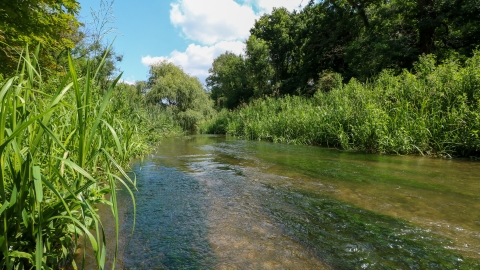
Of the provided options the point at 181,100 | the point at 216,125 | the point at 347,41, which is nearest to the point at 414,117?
the point at 347,41

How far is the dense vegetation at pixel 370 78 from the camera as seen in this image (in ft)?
22.1

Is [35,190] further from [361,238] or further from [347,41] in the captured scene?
[347,41]

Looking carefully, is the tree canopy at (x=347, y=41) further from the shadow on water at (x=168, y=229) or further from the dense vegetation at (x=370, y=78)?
the shadow on water at (x=168, y=229)

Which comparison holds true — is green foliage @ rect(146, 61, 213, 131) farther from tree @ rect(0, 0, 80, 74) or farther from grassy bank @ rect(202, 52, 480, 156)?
tree @ rect(0, 0, 80, 74)

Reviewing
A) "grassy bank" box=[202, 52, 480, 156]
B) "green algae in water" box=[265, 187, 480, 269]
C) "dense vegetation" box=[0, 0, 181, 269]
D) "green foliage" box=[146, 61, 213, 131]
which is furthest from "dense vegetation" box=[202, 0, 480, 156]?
"dense vegetation" box=[0, 0, 181, 269]

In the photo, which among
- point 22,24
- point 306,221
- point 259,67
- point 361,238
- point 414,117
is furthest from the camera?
point 259,67

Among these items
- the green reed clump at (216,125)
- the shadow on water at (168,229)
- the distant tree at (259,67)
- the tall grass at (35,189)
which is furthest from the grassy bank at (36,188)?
the distant tree at (259,67)

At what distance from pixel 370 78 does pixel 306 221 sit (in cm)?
1233

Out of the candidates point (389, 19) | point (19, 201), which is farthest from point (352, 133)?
point (389, 19)

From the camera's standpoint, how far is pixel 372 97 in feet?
28.9

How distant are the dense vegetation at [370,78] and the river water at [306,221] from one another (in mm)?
2323

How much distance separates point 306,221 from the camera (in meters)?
2.62

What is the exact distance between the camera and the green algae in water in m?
1.87

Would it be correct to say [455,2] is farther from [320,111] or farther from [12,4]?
[12,4]
